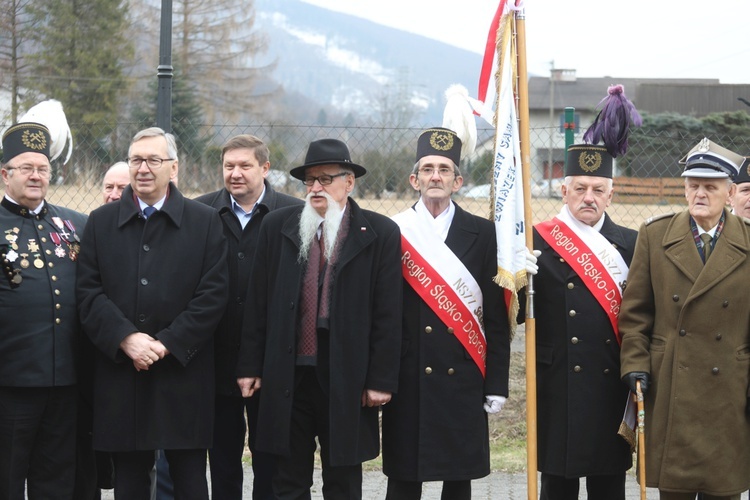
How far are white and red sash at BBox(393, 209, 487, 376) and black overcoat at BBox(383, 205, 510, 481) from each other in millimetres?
37

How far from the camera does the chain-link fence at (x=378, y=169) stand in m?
8.62

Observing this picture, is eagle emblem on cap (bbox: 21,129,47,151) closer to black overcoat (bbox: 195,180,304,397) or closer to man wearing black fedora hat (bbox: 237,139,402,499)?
black overcoat (bbox: 195,180,304,397)

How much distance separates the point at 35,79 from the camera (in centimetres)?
1412

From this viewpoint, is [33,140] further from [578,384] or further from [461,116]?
[578,384]

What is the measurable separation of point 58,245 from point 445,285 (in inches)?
81.7

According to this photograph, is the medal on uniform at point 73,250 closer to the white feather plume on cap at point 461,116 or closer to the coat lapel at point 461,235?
the coat lapel at point 461,235

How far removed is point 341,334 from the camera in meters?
5.01

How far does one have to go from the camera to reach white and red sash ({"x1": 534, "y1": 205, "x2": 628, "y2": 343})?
538 cm

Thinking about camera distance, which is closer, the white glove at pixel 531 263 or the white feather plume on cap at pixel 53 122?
the white glove at pixel 531 263

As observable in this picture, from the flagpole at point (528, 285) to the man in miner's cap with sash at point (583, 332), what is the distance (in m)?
0.18

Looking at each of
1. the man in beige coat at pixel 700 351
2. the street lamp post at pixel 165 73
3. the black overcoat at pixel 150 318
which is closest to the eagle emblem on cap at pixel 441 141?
the man in beige coat at pixel 700 351

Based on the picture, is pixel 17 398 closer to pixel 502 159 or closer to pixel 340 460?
pixel 340 460

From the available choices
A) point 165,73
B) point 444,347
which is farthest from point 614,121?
point 165,73

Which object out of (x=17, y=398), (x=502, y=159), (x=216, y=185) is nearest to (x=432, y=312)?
(x=502, y=159)
